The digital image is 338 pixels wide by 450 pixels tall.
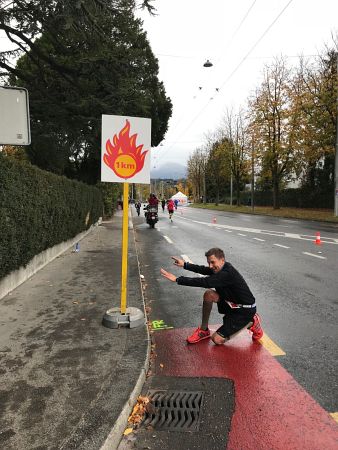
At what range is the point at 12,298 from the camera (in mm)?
6461

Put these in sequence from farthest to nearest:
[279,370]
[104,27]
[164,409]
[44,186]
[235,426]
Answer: [104,27]
[44,186]
[279,370]
[164,409]
[235,426]

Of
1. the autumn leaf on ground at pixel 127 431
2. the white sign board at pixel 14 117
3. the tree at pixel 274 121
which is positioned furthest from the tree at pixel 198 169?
the autumn leaf on ground at pixel 127 431

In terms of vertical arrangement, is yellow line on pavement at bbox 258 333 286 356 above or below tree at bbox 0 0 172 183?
below

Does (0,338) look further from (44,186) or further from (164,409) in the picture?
(44,186)

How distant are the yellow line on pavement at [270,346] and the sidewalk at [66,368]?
4.83 feet

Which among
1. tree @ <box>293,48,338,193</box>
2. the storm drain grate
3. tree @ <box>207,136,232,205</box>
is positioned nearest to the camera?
the storm drain grate

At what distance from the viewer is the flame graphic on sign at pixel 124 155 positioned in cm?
497

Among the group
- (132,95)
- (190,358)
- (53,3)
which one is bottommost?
(190,358)

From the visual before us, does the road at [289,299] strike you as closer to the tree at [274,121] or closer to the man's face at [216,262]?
the man's face at [216,262]

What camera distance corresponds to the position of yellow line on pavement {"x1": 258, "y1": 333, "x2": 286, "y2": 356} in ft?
14.6

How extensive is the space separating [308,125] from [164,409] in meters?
32.5

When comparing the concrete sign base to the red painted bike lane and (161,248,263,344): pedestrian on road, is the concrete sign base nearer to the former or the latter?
the red painted bike lane

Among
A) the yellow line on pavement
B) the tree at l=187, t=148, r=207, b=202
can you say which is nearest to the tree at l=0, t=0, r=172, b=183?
the yellow line on pavement

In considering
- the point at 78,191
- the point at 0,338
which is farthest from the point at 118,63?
the point at 0,338
